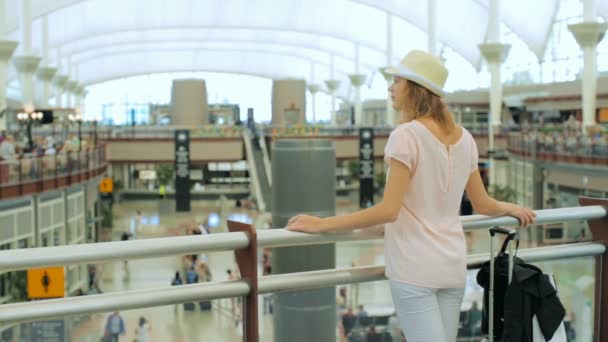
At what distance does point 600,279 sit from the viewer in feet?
12.3

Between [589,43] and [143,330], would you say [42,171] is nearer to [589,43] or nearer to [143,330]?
[143,330]

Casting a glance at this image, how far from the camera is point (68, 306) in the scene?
2754 mm

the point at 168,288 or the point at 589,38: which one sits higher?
the point at 589,38

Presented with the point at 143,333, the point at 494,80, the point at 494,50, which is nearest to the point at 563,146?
the point at 494,50


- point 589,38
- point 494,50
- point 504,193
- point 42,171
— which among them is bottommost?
point 504,193

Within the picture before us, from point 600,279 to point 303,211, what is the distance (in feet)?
5.88

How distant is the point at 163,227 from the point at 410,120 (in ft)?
125

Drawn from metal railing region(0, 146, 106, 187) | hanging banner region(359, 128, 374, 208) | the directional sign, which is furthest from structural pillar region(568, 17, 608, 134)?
the directional sign

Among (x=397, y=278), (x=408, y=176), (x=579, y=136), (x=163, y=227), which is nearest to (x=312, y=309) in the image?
(x=397, y=278)

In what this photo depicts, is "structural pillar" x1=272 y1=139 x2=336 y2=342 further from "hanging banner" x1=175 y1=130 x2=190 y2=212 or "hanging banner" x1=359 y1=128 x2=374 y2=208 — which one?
"hanging banner" x1=175 y1=130 x2=190 y2=212

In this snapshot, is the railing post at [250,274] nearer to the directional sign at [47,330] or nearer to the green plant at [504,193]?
the directional sign at [47,330]

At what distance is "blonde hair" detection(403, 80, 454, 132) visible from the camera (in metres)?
3.16

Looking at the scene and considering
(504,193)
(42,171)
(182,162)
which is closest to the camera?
(42,171)

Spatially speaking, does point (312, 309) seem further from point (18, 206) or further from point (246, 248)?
point (18, 206)
